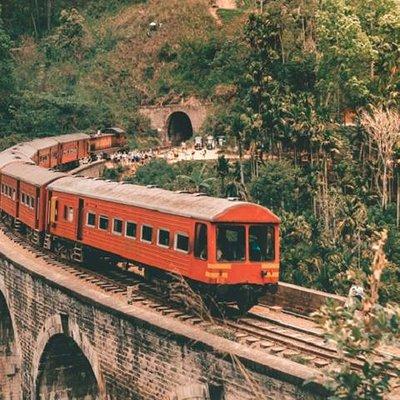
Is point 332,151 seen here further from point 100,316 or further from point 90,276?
point 100,316

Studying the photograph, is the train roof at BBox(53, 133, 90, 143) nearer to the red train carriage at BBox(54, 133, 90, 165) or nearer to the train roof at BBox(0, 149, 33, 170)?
the red train carriage at BBox(54, 133, 90, 165)

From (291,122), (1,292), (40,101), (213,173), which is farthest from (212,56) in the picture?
(1,292)

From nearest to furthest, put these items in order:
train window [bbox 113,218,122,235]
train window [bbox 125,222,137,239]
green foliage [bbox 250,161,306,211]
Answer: train window [bbox 125,222,137,239] → train window [bbox 113,218,122,235] → green foliage [bbox 250,161,306,211]

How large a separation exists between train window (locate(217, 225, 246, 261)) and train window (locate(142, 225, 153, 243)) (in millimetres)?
2531

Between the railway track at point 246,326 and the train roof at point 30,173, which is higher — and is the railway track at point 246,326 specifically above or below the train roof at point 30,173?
below

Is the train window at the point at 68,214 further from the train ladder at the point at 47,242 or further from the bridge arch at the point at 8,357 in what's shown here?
the bridge arch at the point at 8,357

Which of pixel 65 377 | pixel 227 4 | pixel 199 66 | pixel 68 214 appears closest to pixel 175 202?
pixel 68 214

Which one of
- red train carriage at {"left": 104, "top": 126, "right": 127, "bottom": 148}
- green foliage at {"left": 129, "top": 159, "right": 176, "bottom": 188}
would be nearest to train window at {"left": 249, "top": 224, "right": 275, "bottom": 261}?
green foliage at {"left": 129, "top": 159, "right": 176, "bottom": 188}

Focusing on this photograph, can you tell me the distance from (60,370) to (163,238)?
6346 millimetres

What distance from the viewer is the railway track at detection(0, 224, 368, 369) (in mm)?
14602

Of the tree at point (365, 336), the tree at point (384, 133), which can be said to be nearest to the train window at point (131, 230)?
the tree at point (365, 336)

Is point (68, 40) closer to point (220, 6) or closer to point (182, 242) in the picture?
point (220, 6)

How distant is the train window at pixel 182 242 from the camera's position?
1710cm

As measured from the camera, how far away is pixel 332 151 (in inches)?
1249
